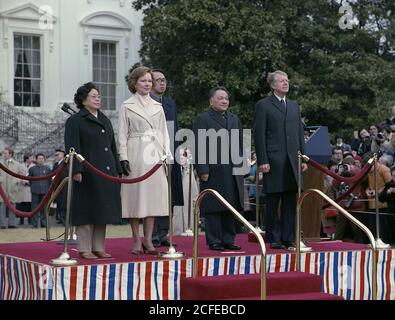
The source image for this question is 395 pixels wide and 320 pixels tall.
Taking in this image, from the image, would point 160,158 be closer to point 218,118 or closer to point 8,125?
point 218,118

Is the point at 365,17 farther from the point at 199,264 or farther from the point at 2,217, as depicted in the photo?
the point at 199,264

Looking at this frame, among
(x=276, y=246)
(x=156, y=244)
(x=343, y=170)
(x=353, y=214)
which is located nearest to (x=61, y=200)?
(x=343, y=170)

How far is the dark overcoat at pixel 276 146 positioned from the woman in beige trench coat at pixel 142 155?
1.21m

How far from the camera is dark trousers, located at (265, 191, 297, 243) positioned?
1037 cm

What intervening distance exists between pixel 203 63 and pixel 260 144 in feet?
52.6

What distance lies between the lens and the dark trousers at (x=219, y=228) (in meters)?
10.2

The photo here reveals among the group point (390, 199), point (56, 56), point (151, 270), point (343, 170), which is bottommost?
point (151, 270)

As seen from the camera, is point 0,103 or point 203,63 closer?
point 203,63

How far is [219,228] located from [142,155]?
1.32 metres

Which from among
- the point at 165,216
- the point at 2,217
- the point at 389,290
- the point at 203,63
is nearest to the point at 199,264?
the point at 165,216

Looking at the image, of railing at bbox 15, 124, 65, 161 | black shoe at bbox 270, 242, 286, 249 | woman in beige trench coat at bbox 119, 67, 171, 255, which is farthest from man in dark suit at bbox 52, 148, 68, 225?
railing at bbox 15, 124, 65, 161

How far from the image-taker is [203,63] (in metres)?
26.0

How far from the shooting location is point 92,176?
9.11 metres

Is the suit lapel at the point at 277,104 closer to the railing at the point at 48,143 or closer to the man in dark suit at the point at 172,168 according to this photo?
the man in dark suit at the point at 172,168
